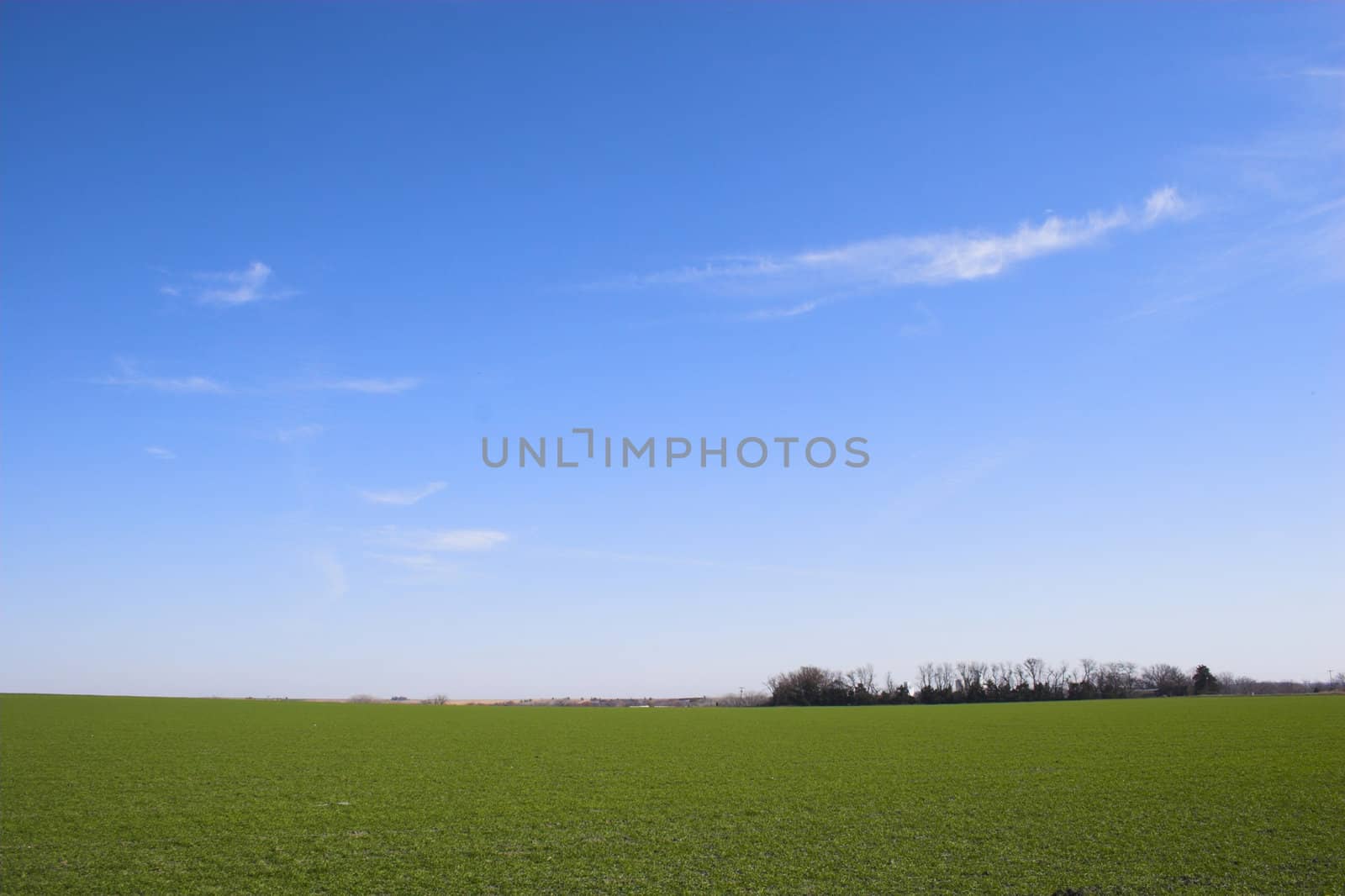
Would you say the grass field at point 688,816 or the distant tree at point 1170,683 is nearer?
the grass field at point 688,816

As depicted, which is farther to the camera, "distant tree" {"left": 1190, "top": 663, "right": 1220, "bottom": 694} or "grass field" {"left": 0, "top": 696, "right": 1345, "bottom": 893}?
"distant tree" {"left": 1190, "top": 663, "right": 1220, "bottom": 694}

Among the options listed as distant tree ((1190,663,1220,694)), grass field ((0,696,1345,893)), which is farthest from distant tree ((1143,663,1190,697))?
grass field ((0,696,1345,893))

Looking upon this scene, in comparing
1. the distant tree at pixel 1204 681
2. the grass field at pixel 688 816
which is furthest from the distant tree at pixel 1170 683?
the grass field at pixel 688 816

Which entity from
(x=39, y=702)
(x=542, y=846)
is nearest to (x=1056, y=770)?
(x=542, y=846)

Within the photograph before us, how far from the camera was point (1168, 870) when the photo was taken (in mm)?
13336

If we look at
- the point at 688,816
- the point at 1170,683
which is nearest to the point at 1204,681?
the point at 1170,683

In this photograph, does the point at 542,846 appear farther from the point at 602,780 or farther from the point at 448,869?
the point at 602,780

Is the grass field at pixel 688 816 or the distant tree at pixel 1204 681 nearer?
the grass field at pixel 688 816

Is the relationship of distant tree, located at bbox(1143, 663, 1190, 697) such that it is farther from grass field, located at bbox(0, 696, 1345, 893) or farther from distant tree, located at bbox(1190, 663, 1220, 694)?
grass field, located at bbox(0, 696, 1345, 893)

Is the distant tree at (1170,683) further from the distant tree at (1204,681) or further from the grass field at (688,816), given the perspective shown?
the grass field at (688,816)

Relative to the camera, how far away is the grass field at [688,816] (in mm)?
13609

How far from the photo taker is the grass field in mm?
13609

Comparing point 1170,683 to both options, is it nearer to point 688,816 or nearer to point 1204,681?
point 1204,681

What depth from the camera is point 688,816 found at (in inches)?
734
